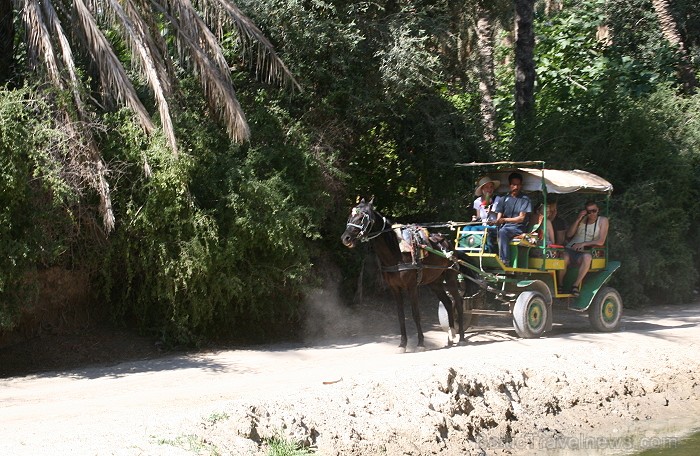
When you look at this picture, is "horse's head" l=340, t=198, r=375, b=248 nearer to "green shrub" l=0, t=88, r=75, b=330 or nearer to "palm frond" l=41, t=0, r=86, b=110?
"green shrub" l=0, t=88, r=75, b=330

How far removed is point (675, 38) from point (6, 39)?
1615cm

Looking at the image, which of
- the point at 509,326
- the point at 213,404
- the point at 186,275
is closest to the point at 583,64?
the point at 509,326

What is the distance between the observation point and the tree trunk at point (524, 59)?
780 inches

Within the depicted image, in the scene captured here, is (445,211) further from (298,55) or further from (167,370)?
(167,370)

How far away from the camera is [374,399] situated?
31.2ft

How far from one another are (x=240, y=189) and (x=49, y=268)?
293cm

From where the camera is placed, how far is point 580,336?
14.0 metres

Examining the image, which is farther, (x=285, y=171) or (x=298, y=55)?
(x=298, y=55)

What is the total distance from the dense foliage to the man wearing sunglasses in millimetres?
3078

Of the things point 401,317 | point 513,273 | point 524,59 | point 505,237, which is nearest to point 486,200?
point 505,237

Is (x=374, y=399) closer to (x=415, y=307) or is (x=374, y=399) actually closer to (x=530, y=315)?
(x=415, y=307)

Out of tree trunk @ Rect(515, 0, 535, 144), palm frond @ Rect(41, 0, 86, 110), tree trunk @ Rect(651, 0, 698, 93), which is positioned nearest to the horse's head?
palm frond @ Rect(41, 0, 86, 110)

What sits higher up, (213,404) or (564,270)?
(564,270)

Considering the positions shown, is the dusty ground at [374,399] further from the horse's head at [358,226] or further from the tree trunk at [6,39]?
the tree trunk at [6,39]
